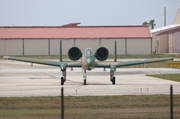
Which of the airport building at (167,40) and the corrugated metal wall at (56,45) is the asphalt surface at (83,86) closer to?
the corrugated metal wall at (56,45)

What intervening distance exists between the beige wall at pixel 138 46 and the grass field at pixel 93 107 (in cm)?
7507

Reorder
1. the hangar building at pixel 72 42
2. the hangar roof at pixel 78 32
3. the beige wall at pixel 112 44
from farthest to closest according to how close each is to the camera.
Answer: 1. the hangar roof at pixel 78 32
2. the beige wall at pixel 112 44
3. the hangar building at pixel 72 42

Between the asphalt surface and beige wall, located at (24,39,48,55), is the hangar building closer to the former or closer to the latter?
beige wall, located at (24,39,48,55)

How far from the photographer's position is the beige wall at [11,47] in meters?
98.8

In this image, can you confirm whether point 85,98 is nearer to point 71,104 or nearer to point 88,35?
point 71,104

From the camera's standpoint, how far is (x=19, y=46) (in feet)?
327

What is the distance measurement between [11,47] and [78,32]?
11.9 meters

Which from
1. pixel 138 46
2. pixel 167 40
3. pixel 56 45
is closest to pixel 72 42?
pixel 56 45

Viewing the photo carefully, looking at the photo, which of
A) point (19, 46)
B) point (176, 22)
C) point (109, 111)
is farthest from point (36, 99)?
point (176, 22)

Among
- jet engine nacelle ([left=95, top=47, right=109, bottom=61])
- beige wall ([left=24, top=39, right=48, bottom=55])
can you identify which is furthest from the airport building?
jet engine nacelle ([left=95, top=47, right=109, bottom=61])

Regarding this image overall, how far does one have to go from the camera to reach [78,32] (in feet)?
333

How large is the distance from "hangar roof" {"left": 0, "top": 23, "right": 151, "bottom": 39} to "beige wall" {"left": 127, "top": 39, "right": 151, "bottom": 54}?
0.86 metres

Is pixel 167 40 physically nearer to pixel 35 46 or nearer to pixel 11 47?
pixel 35 46

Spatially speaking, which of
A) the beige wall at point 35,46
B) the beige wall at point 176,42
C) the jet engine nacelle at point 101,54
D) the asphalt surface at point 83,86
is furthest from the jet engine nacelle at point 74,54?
the beige wall at point 176,42
